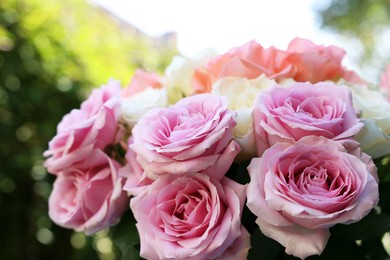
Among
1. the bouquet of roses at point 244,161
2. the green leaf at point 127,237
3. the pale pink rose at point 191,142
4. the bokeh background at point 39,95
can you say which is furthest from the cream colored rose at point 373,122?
the bokeh background at point 39,95

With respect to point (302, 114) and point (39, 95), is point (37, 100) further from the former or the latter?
point (302, 114)

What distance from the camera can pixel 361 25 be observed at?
3.24m

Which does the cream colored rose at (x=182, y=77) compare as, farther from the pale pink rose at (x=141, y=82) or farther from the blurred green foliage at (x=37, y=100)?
the blurred green foliage at (x=37, y=100)

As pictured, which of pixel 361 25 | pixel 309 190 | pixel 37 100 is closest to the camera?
pixel 309 190

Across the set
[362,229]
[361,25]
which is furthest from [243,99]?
[361,25]

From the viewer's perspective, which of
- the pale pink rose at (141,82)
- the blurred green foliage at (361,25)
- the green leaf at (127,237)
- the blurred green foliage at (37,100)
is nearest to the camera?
the green leaf at (127,237)

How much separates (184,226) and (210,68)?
178 mm

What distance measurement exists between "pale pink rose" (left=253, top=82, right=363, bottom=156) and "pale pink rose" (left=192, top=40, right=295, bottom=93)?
6cm

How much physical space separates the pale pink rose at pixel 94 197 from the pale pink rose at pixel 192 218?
76 millimetres

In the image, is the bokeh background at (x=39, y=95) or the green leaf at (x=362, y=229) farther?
the bokeh background at (x=39, y=95)

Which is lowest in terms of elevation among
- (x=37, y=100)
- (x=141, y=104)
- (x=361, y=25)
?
(x=361, y=25)

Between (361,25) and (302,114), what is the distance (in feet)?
10.3

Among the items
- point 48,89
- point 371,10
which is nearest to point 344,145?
point 48,89

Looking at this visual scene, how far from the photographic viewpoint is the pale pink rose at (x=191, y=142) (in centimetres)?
36
